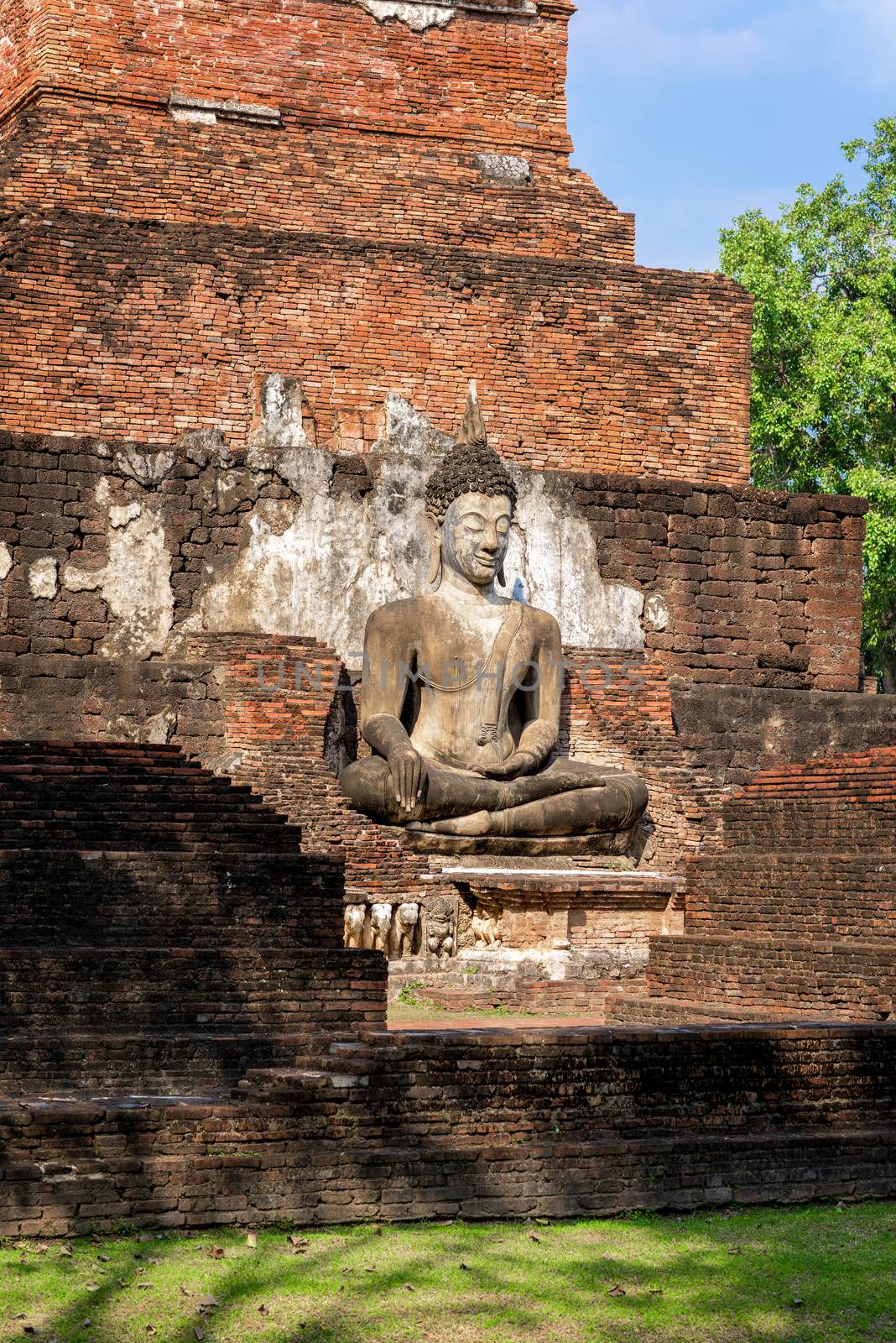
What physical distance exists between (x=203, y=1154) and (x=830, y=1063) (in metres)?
2.73

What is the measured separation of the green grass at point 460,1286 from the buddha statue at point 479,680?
293 centimetres

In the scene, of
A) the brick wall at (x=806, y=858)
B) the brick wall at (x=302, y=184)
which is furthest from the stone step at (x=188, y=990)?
the brick wall at (x=302, y=184)

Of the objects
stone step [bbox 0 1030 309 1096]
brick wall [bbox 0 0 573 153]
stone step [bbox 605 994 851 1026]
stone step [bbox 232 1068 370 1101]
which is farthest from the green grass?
brick wall [bbox 0 0 573 153]

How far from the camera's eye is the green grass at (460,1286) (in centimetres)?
558

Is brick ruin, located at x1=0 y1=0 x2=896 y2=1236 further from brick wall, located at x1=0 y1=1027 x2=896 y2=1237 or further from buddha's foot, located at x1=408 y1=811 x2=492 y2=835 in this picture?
buddha's foot, located at x1=408 y1=811 x2=492 y2=835

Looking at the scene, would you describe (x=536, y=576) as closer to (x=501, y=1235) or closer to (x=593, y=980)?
(x=593, y=980)

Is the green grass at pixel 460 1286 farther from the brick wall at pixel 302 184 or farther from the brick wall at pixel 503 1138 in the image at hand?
the brick wall at pixel 302 184

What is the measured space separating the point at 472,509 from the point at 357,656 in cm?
341

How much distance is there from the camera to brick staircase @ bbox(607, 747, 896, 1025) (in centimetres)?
1026

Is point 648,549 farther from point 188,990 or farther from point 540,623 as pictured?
point 188,990

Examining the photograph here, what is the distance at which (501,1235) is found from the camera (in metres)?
6.68

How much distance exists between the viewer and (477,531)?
9672mm

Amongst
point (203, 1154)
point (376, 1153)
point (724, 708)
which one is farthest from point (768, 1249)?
point (724, 708)

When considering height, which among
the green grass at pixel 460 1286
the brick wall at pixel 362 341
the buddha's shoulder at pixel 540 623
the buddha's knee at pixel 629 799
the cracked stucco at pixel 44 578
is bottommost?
the green grass at pixel 460 1286
